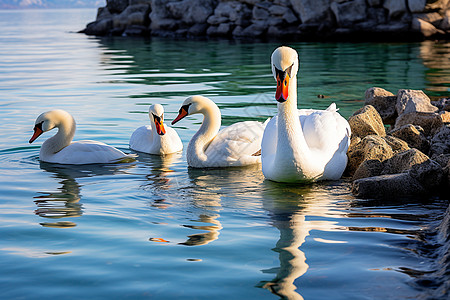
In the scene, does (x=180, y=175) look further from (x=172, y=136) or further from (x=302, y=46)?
(x=302, y=46)

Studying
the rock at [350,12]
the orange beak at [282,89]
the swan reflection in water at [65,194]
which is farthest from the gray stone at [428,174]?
the rock at [350,12]

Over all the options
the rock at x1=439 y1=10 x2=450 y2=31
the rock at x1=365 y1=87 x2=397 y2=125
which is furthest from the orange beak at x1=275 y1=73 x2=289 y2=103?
A: the rock at x1=439 y1=10 x2=450 y2=31

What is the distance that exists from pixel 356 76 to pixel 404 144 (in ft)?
28.0

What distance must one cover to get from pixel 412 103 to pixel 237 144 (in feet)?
8.25

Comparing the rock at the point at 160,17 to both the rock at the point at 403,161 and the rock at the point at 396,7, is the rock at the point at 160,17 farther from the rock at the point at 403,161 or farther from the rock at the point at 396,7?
the rock at the point at 403,161

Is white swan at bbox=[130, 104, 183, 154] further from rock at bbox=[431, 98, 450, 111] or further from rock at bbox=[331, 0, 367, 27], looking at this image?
rock at bbox=[331, 0, 367, 27]

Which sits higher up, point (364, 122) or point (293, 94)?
point (293, 94)

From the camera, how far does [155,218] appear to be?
509 cm

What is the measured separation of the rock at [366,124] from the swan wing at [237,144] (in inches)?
43.7

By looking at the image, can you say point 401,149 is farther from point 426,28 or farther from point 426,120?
point 426,28

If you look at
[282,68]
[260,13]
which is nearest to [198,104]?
[282,68]

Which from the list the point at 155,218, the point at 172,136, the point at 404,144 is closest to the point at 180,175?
the point at 172,136

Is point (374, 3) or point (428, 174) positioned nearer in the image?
point (428, 174)

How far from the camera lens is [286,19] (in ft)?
96.1
